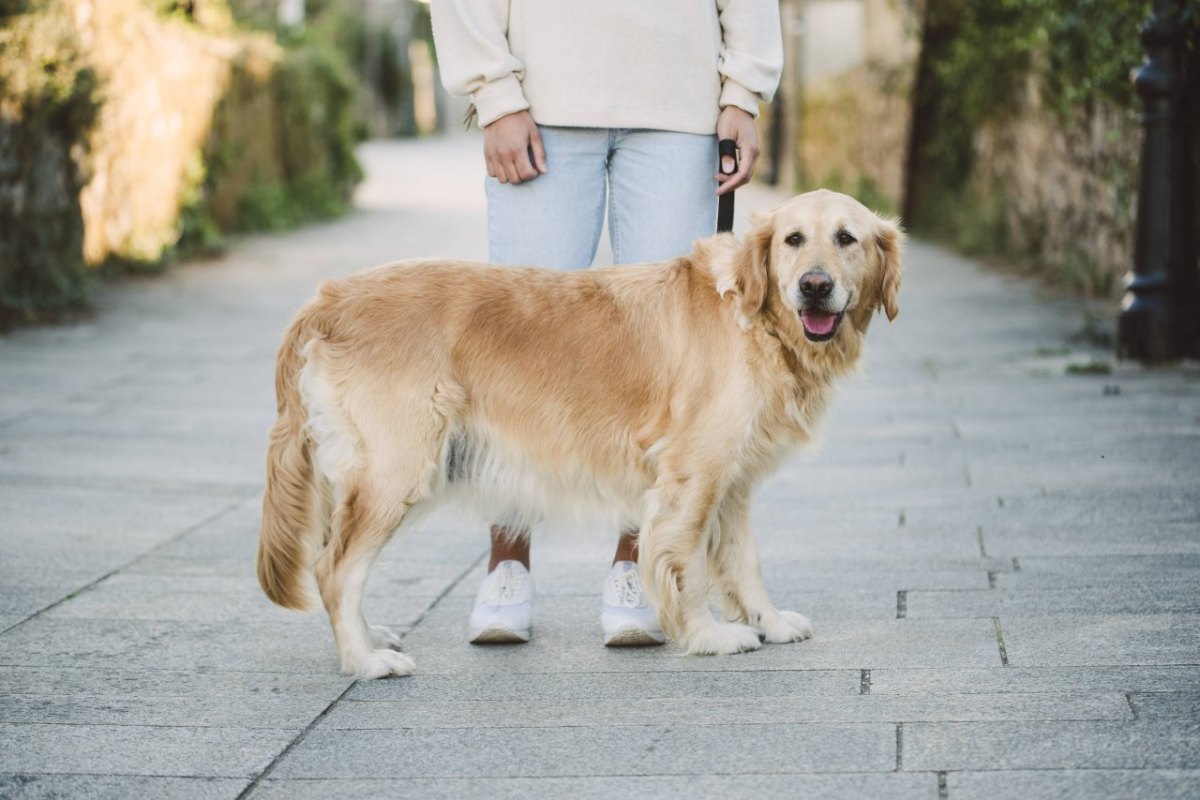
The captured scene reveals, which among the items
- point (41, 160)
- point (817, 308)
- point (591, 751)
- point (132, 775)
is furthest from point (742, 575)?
point (41, 160)

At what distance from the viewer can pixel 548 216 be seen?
14.5 ft

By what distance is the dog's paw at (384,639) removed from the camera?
4105 millimetres

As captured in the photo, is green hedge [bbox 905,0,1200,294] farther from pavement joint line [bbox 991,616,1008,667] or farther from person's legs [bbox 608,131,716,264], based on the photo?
pavement joint line [bbox 991,616,1008,667]

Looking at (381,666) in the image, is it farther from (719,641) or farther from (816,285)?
(816,285)

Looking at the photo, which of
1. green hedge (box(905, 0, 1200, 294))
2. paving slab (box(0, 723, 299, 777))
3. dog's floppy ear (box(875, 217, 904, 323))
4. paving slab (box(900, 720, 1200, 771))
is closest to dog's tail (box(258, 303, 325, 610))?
paving slab (box(0, 723, 299, 777))

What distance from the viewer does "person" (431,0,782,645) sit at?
4.32m

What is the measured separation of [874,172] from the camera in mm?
19641

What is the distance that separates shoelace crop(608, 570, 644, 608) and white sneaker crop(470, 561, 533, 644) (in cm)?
25

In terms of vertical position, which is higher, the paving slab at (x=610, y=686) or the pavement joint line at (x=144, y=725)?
the pavement joint line at (x=144, y=725)

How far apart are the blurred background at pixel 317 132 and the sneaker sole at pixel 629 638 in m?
5.16

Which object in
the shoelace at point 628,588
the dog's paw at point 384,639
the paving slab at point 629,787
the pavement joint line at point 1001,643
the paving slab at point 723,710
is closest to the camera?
the paving slab at point 629,787

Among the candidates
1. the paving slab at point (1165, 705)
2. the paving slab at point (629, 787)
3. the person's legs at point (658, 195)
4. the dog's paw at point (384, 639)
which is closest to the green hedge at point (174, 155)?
the person's legs at point (658, 195)

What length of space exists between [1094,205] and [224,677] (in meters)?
8.96

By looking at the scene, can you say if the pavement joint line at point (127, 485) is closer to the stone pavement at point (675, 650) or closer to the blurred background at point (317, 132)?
the stone pavement at point (675, 650)
